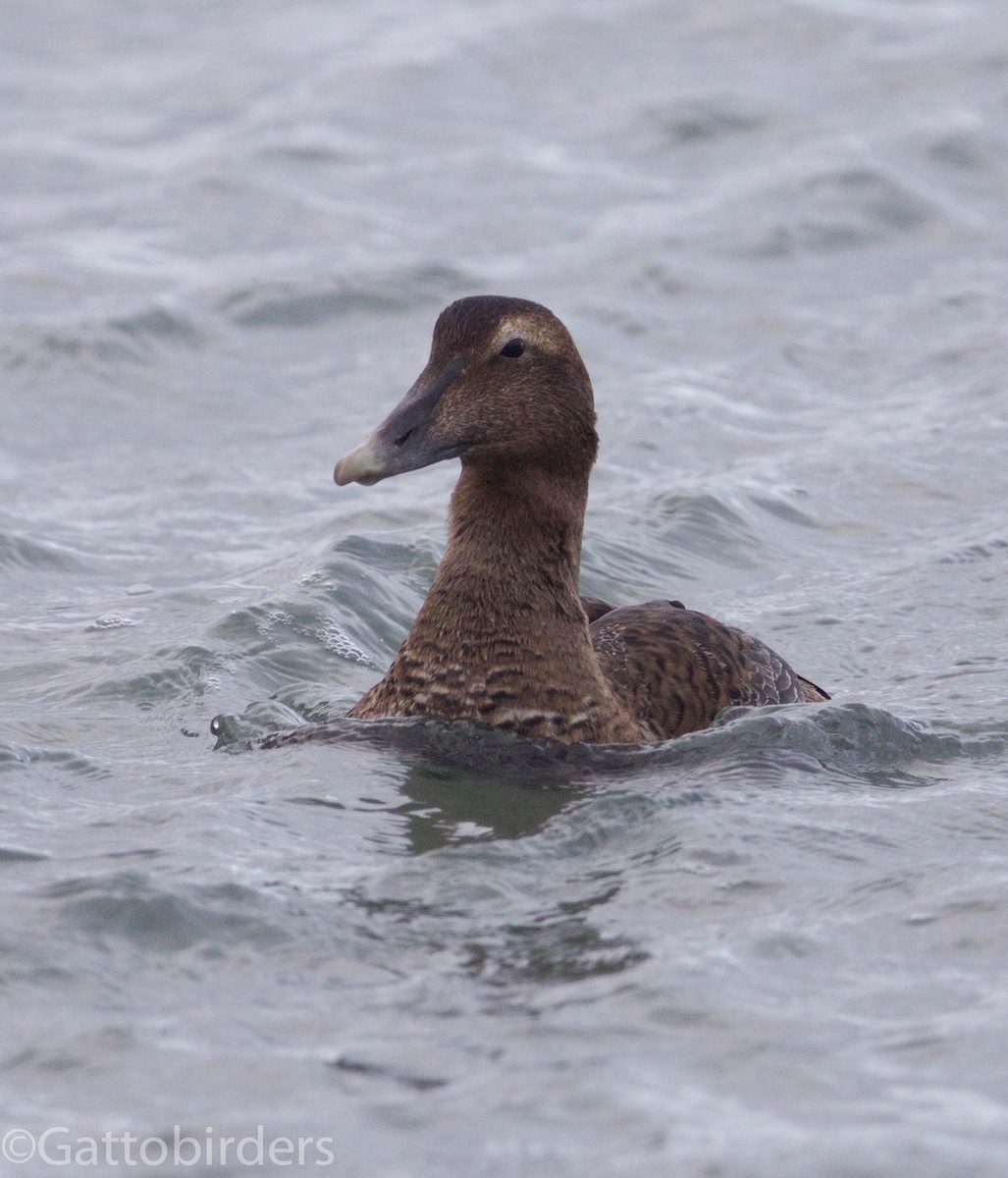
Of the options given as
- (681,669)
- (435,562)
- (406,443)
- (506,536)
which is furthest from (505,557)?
(435,562)

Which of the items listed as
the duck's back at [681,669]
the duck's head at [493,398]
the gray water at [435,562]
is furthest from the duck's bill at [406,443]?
the duck's back at [681,669]

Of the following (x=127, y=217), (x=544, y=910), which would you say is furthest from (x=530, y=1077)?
(x=127, y=217)

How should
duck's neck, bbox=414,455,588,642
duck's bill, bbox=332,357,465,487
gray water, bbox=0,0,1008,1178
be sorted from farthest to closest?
duck's neck, bbox=414,455,588,642 < duck's bill, bbox=332,357,465,487 < gray water, bbox=0,0,1008,1178

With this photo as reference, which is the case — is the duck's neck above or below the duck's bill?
below

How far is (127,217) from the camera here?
14.8 m

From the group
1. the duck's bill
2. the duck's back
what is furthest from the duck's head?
the duck's back

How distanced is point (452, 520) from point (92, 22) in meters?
14.9

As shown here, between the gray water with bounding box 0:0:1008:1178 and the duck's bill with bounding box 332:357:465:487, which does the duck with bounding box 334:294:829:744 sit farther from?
the gray water with bounding box 0:0:1008:1178

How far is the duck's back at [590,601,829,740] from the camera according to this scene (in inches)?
262

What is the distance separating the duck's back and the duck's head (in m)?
0.73

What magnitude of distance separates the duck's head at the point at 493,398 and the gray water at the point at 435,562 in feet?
2.96

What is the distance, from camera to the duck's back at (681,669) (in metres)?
6.66

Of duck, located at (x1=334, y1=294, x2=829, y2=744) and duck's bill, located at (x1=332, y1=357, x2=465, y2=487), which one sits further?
duck, located at (x1=334, y1=294, x2=829, y2=744)

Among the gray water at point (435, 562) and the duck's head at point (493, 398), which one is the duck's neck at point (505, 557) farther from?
the gray water at point (435, 562)
